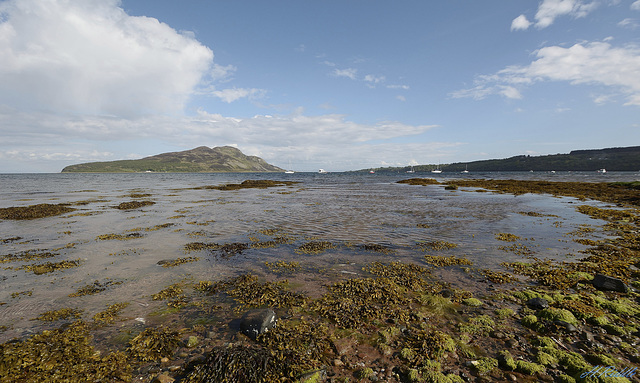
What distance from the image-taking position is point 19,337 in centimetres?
746

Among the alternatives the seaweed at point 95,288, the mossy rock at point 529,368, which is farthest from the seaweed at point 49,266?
the mossy rock at point 529,368

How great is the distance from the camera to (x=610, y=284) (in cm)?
1019

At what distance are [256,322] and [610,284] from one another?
14168 mm

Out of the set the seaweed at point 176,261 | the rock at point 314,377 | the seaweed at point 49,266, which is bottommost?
the rock at point 314,377

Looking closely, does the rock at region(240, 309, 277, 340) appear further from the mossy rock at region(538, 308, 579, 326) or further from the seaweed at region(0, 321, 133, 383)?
the mossy rock at region(538, 308, 579, 326)

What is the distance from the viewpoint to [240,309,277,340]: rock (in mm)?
7621

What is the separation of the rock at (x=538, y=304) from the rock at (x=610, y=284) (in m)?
3.62

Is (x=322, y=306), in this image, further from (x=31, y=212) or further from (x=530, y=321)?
(x=31, y=212)

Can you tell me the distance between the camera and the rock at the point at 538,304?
29.1 ft

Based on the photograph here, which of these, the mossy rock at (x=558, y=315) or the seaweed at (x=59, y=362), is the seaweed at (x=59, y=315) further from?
the mossy rock at (x=558, y=315)

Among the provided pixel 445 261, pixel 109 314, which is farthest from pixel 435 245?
pixel 109 314

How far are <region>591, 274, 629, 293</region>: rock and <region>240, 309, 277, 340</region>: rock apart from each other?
524 inches

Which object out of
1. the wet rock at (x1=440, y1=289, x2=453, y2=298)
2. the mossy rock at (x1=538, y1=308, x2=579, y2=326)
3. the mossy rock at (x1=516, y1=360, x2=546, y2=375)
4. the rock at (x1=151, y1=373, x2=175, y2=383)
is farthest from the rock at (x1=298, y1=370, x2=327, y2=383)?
the mossy rock at (x1=538, y1=308, x2=579, y2=326)

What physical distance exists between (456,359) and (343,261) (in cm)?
764
